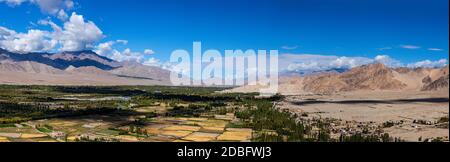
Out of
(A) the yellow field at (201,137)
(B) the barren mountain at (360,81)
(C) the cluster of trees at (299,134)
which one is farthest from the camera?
(B) the barren mountain at (360,81)

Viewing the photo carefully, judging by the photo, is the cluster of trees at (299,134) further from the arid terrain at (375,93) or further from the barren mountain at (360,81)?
the barren mountain at (360,81)

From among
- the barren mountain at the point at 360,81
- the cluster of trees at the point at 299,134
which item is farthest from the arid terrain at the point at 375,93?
the cluster of trees at the point at 299,134

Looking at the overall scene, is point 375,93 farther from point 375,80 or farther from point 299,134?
point 299,134

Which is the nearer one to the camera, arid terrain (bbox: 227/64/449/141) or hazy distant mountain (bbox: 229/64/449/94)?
arid terrain (bbox: 227/64/449/141)

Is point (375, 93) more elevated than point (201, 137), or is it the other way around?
point (375, 93)

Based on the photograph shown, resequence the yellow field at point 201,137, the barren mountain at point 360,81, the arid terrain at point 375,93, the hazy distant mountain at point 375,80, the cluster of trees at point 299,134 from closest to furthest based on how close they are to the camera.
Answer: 1. the cluster of trees at point 299,134
2. the yellow field at point 201,137
3. the arid terrain at point 375,93
4. the hazy distant mountain at point 375,80
5. the barren mountain at point 360,81

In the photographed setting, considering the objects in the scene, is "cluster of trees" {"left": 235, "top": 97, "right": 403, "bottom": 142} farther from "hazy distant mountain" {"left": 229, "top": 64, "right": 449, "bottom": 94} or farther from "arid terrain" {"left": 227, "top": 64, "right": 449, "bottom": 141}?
"hazy distant mountain" {"left": 229, "top": 64, "right": 449, "bottom": 94}

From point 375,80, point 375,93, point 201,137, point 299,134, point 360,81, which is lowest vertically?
point 201,137

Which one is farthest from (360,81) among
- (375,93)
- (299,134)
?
(299,134)

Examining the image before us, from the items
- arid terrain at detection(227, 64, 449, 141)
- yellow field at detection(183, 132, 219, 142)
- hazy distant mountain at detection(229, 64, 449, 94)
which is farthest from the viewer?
hazy distant mountain at detection(229, 64, 449, 94)

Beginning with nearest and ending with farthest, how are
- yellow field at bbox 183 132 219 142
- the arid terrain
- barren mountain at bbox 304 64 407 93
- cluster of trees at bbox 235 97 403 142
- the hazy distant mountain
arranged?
cluster of trees at bbox 235 97 403 142 < yellow field at bbox 183 132 219 142 < the arid terrain < the hazy distant mountain < barren mountain at bbox 304 64 407 93

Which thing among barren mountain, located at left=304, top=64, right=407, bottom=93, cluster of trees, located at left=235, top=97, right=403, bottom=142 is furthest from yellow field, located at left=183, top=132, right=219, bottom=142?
barren mountain, located at left=304, top=64, right=407, bottom=93

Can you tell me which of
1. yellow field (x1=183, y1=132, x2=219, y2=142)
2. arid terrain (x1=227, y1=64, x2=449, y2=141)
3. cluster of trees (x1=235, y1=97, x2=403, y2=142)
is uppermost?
arid terrain (x1=227, y1=64, x2=449, y2=141)
